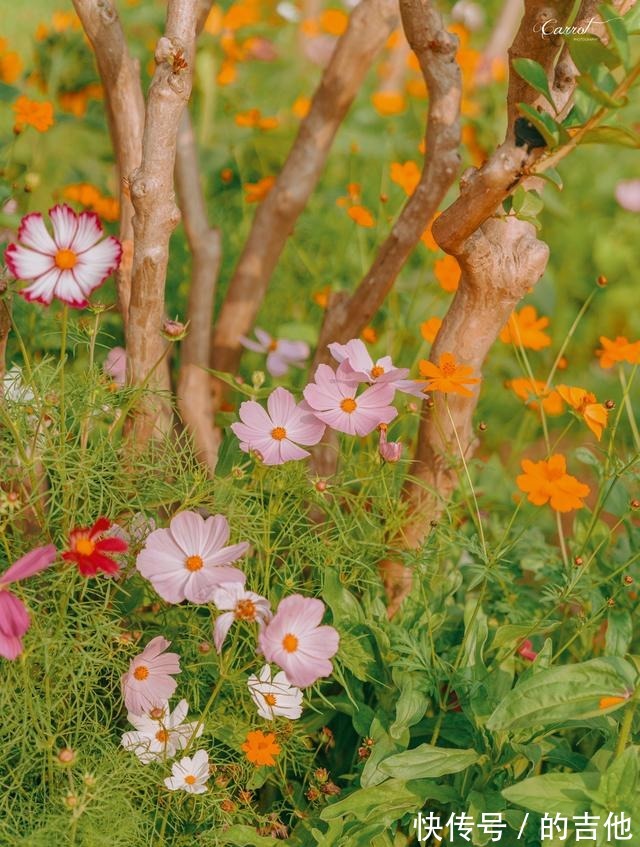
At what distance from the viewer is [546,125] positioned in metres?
0.84

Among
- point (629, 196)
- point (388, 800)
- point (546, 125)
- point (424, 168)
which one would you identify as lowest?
point (388, 800)

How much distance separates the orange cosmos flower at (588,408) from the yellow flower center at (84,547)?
1.61 feet

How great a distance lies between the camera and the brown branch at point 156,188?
96 cm

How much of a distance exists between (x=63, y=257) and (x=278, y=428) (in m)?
0.25

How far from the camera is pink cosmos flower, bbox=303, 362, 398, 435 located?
38.4 inches

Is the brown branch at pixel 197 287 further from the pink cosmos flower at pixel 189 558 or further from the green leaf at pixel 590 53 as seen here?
the green leaf at pixel 590 53

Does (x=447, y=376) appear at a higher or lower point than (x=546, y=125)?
lower

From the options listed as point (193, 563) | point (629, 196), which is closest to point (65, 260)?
point (193, 563)

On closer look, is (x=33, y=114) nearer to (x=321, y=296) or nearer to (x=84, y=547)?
(x=321, y=296)

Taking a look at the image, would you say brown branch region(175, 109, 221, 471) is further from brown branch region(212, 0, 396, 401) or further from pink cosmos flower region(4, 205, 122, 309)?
pink cosmos flower region(4, 205, 122, 309)

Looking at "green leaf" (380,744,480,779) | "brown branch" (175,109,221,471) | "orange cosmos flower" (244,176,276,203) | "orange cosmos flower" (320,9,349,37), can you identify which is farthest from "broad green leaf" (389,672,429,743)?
"orange cosmos flower" (320,9,349,37)

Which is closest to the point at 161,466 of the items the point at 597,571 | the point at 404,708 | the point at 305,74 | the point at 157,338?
the point at 157,338

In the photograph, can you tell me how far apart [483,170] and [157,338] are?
386 millimetres

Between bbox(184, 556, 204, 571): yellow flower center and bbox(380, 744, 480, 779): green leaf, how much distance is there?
25 cm
